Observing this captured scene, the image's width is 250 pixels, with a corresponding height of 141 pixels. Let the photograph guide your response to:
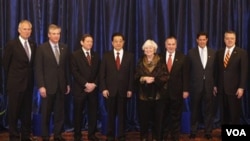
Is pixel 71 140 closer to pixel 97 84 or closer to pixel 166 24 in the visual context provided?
pixel 97 84

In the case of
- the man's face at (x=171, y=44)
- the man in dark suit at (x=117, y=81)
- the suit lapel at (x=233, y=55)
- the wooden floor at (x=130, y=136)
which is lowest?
the wooden floor at (x=130, y=136)

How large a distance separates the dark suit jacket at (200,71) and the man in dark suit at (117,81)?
0.91 m

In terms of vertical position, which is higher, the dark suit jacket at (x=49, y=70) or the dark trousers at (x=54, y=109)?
the dark suit jacket at (x=49, y=70)

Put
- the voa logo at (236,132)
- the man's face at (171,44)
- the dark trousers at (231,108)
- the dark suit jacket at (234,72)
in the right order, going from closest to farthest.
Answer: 1. the voa logo at (236,132)
2. the man's face at (171,44)
3. the dark suit jacket at (234,72)
4. the dark trousers at (231,108)

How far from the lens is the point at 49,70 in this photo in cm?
511

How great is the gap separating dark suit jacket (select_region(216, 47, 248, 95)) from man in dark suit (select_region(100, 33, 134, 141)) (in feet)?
4.23

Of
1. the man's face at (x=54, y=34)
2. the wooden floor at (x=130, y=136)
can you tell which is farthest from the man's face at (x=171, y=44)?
the man's face at (x=54, y=34)

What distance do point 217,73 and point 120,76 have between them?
142 cm

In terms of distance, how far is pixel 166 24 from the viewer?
650 cm

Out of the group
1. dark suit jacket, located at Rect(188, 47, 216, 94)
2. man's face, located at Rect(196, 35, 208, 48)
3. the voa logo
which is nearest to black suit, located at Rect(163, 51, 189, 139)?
dark suit jacket, located at Rect(188, 47, 216, 94)

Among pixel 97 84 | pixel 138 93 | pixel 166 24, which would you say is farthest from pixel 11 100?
pixel 166 24

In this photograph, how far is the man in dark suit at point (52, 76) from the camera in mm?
5078

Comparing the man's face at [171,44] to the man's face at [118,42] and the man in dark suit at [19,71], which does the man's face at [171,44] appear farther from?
the man in dark suit at [19,71]

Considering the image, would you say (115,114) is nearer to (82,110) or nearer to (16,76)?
(82,110)
